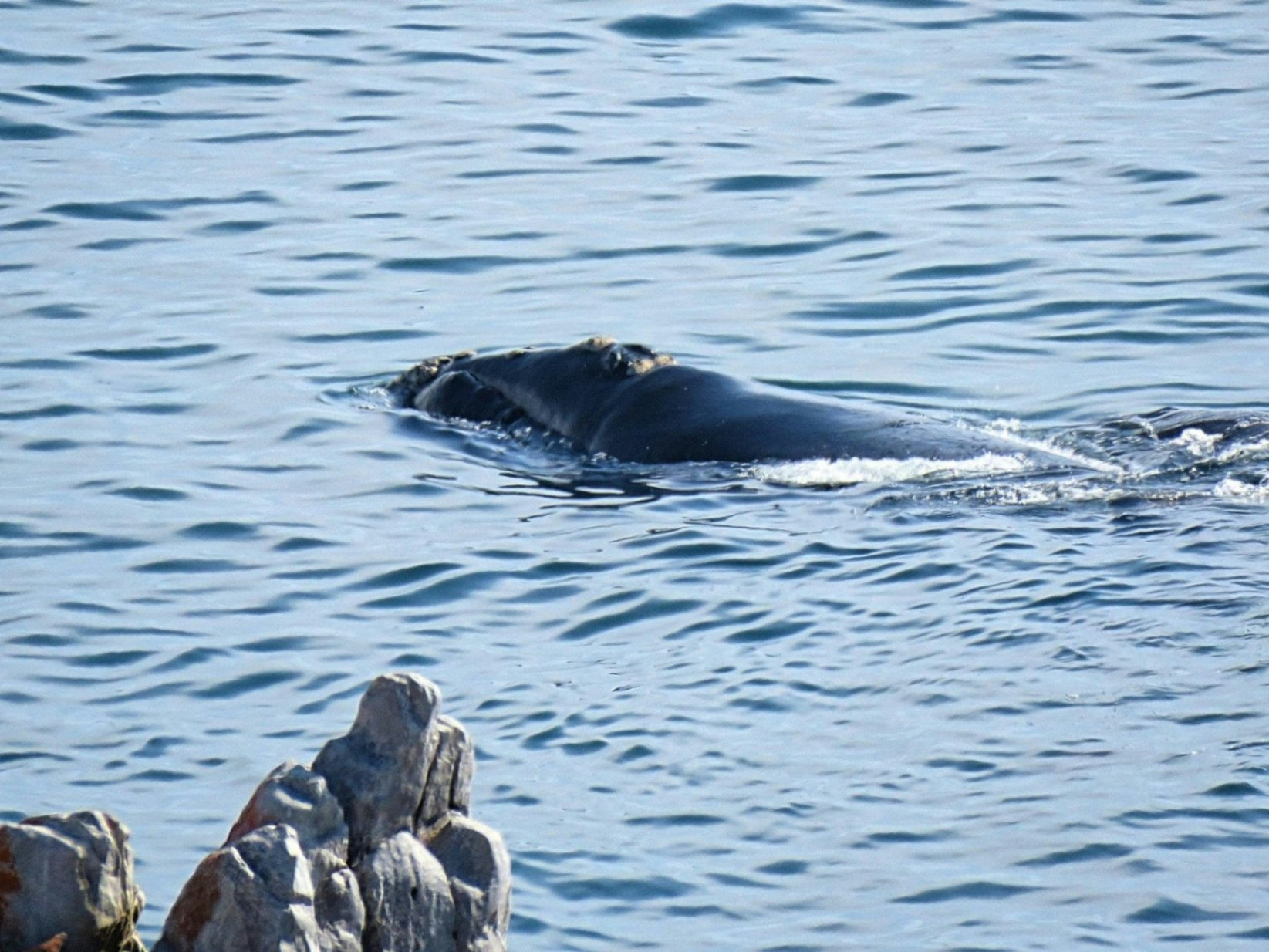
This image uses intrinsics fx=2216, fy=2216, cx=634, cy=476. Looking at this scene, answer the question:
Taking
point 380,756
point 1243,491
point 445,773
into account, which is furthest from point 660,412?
point 380,756

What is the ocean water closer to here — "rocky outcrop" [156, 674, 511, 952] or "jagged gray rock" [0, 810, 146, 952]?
"rocky outcrop" [156, 674, 511, 952]

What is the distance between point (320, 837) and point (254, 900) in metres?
0.27

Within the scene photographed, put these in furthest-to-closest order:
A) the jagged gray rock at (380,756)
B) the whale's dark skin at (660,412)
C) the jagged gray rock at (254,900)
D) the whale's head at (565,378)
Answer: the whale's head at (565,378)
the whale's dark skin at (660,412)
the jagged gray rock at (380,756)
the jagged gray rock at (254,900)

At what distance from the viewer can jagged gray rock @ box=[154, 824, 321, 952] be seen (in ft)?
13.0

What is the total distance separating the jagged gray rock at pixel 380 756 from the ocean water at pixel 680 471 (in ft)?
4.26

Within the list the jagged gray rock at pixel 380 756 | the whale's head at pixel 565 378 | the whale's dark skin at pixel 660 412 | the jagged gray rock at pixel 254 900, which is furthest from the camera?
the whale's head at pixel 565 378

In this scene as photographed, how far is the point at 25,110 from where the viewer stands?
19.2 m

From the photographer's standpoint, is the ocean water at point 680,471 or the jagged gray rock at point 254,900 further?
the ocean water at point 680,471

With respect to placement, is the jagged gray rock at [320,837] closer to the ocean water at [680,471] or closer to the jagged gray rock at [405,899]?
the jagged gray rock at [405,899]

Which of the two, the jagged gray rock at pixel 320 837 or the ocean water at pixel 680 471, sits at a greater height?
the jagged gray rock at pixel 320 837

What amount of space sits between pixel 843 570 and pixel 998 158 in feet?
33.6

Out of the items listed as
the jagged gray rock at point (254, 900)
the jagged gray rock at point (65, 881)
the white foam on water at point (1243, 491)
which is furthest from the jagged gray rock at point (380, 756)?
the white foam on water at point (1243, 491)

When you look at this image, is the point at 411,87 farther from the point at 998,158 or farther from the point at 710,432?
the point at 710,432

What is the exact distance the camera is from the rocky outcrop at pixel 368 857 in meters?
3.99
